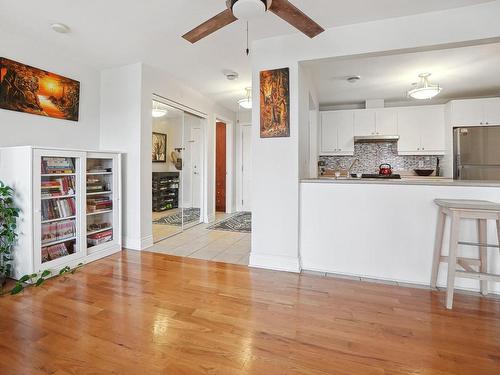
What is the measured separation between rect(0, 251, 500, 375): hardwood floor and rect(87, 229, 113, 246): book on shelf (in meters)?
0.68

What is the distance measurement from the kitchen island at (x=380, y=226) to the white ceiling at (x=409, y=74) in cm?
137

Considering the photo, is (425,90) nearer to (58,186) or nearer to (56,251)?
(58,186)

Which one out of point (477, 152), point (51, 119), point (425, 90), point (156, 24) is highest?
point (156, 24)

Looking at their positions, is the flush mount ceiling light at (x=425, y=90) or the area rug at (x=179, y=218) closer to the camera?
the flush mount ceiling light at (x=425, y=90)

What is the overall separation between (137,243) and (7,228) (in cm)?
136

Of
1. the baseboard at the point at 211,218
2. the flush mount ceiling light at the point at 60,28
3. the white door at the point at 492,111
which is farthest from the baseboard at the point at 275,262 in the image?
the white door at the point at 492,111

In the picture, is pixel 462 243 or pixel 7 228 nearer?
pixel 462 243

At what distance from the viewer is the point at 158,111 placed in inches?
157

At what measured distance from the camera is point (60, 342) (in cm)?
159

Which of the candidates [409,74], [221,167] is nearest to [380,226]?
[409,74]

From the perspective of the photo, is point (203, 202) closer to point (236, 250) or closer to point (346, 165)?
point (236, 250)

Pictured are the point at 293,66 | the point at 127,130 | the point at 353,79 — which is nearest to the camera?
the point at 293,66

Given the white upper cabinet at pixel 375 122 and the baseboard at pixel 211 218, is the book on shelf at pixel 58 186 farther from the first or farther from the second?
the white upper cabinet at pixel 375 122

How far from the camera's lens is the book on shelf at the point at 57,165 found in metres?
2.60
